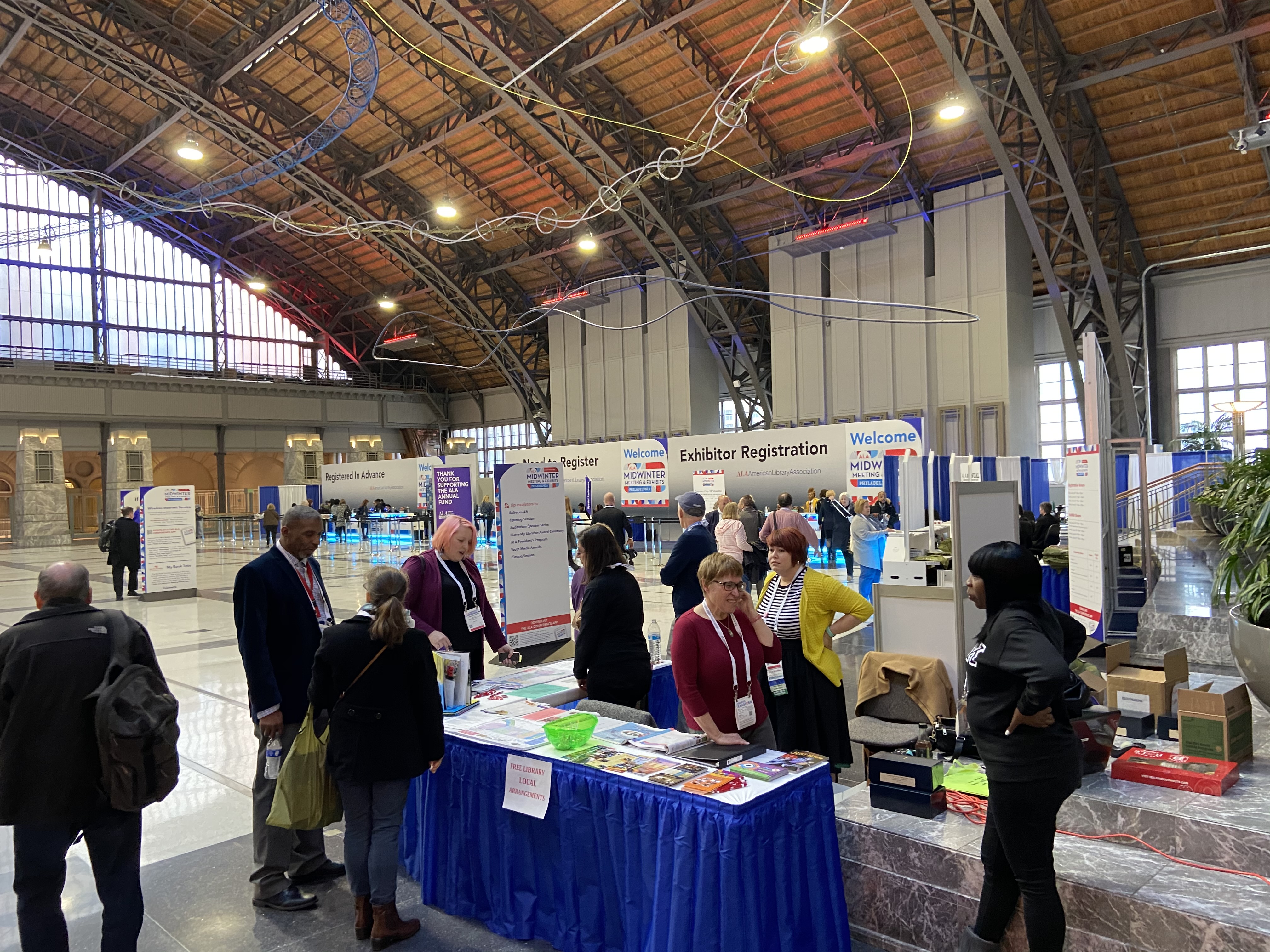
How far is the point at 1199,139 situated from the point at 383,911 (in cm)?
1971

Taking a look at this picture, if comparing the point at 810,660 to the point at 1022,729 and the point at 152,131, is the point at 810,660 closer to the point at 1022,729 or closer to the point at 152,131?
the point at 1022,729

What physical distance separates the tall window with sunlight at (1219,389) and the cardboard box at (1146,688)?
17.2 m

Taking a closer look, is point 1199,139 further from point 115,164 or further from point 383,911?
point 115,164

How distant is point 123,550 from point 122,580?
17.9 inches

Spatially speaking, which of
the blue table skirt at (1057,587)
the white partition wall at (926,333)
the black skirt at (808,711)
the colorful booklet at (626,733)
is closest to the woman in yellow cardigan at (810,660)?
the black skirt at (808,711)

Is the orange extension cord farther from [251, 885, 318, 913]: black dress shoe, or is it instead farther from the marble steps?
[251, 885, 318, 913]: black dress shoe

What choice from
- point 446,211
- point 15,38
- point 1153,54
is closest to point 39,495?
point 15,38

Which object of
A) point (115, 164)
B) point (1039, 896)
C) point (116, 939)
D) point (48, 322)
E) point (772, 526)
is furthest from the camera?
point (48, 322)

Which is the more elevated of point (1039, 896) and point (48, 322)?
point (48, 322)

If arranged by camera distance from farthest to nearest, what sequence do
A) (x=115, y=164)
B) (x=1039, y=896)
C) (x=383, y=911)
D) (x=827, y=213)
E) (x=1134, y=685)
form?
(x=115, y=164) → (x=827, y=213) → (x=1134, y=685) → (x=383, y=911) → (x=1039, y=896)

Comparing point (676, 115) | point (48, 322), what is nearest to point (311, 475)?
point (48, 322)

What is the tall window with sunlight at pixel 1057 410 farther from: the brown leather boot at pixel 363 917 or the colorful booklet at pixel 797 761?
the brown leather boot at pixel 363 917

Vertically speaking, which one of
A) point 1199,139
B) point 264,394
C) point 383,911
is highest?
point 1199,139

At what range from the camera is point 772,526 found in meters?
7.64
